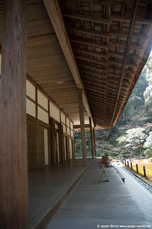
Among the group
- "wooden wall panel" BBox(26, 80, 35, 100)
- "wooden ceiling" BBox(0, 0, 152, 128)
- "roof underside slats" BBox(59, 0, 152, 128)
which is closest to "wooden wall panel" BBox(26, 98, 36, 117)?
"wooden wall panel" BBox(26, 80, 35, 100)

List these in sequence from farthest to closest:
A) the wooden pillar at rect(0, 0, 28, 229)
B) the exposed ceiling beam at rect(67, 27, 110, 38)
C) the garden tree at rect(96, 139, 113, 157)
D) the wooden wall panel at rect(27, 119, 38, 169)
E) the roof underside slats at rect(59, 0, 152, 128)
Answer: the garden tree at rect(96, 139, 113, 157), the wooden wall panel at rect(27, 119, 38, 169), the exposed ceiling beam at rect(67, 27, 110, 38), the roof underside slats at rect(59, 0, 152, 128), the wooden pillar at rect(0, 0, 28, 229)

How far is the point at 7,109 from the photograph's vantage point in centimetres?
135

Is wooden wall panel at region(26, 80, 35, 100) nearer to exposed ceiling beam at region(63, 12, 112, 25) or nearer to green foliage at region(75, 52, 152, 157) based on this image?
exposed ceiling beam at region(63, 12, 112, 25)

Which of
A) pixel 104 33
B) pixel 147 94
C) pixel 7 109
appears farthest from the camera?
pixel 147 94

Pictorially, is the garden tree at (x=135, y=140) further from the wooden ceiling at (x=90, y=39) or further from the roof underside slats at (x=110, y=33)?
the roof underside slats at (x=110, y=33)

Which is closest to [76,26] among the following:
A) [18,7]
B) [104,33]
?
[104,33]

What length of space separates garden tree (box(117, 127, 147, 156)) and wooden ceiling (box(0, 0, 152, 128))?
43.0 feet

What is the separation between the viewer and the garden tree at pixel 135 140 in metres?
17.7

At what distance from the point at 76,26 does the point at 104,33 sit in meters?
0.64

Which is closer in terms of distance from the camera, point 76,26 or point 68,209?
point 68,209

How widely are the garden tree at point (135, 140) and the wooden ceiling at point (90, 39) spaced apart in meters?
13.1

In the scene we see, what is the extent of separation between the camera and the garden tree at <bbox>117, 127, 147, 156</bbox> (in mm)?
17734

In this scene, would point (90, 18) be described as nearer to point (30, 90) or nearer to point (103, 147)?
point (30, 90)

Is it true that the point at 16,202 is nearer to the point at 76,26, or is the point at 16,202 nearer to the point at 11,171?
the point at 11,171
